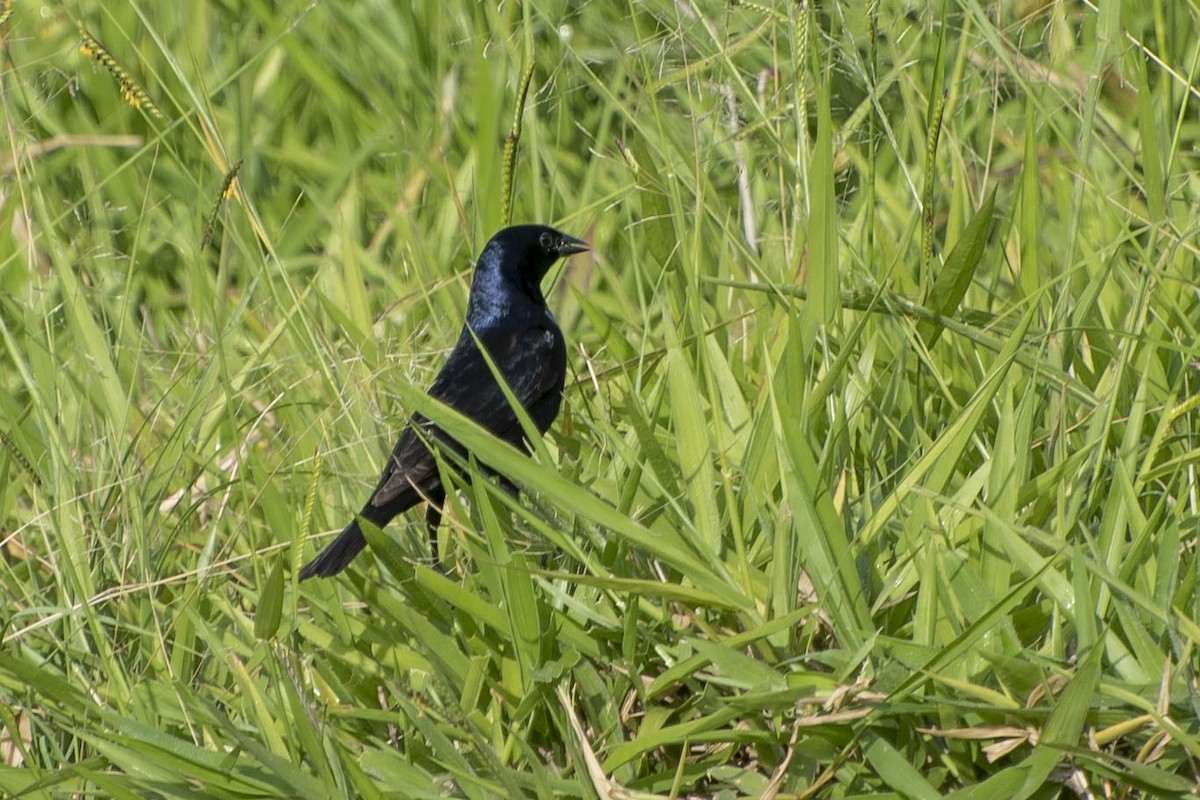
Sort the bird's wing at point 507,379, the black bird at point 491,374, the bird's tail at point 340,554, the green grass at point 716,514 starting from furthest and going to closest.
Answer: the bird's wing at point 507,379
the black bird at point 491,374
the bird's tail at point 340,554
the green grass at point 716,514

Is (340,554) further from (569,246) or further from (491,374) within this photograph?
(569,246)

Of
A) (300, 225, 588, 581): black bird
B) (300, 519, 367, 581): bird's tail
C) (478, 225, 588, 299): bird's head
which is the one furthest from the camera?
(478, 225, 588, 299): bird's head

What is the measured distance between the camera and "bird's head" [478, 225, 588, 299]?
3625 millimetres

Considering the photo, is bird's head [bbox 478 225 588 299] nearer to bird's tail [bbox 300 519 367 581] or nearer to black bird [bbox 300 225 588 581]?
black bird [bbox 300 225 588 581]

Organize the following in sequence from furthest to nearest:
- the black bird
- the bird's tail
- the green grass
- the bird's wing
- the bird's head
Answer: the bird's head, the bird's wing, the black bird, the bird's tail, the green grass

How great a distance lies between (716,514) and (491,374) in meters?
1.06

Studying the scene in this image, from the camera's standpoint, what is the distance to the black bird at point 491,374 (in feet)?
9.17

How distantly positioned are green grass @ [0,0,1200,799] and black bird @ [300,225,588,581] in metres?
0.08

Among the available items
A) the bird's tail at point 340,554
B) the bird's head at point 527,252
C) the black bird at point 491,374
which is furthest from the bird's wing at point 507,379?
the bird's tail at point 340,554

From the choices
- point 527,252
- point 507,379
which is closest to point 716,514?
point 507,379

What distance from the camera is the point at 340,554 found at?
2561mm

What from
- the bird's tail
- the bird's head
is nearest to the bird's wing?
the bird's head

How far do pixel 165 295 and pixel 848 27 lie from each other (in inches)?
94.5

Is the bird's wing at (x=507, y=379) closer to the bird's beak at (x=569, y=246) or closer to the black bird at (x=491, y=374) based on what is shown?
the black bird at (x=491, y=374)
